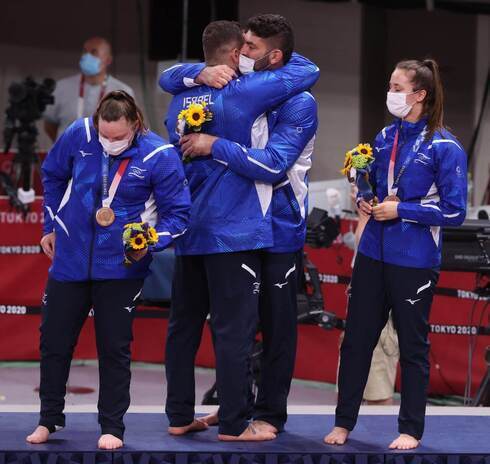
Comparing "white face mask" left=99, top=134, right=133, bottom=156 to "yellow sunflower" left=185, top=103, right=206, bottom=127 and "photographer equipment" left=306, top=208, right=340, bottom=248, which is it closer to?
"yellow sunflower" left=185, top=103, right=206, bottom=127

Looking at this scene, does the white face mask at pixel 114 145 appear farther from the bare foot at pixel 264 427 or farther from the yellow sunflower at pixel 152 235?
the bare foot at pixel 264 427

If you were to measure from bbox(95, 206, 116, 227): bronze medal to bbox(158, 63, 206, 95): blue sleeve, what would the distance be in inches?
23.7

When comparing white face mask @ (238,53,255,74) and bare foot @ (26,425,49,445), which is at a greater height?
white face mask @ (238,53,255,74)

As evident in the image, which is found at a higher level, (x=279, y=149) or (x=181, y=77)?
(x=181, y=77)

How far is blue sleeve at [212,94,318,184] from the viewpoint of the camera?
4738mm

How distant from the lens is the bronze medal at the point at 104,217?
4.71m

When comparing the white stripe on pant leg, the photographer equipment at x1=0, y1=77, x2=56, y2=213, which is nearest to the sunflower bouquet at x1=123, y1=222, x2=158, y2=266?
the white stripe on pant leg

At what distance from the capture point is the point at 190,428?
504 cm

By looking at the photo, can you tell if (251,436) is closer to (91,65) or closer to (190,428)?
(190,428)

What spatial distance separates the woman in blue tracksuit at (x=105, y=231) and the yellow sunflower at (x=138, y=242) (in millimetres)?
104

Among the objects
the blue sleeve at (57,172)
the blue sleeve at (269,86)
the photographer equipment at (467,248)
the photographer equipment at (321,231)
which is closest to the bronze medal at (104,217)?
the blue sleeve at (57,172)

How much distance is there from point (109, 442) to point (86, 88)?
479cm

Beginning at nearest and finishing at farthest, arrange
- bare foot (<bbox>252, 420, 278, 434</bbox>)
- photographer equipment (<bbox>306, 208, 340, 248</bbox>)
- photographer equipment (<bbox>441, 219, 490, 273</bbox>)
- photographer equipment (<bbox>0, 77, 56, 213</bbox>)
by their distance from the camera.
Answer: bare foot (<bbox>252, 420, 278, 434</bbox>), photographer equipment (<bbox>441, 219, 490, 273</bbox>), photographer equipment (<bbox>306, 208, 340, 248</bbox>), photographer equipment (<bbox>0, 77, 56, 213</bbox>)

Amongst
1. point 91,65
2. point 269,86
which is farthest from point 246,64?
point 91,65
